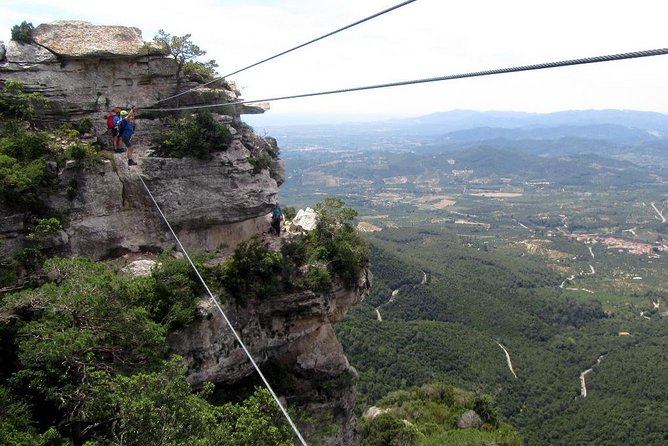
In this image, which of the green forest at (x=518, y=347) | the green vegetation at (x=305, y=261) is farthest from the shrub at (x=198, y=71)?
the green forest at (x=518, y=347)

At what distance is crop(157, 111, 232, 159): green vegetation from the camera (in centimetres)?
1559

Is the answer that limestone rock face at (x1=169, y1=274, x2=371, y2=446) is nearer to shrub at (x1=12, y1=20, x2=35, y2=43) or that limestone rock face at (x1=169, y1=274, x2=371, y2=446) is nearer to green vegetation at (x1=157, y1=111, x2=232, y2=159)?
green vegetation at (x1=157, y1=111, x2=232, y2=159)

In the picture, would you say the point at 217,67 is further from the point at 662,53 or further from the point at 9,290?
the point at 662,53

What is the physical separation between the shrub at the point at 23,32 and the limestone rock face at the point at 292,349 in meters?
10.6

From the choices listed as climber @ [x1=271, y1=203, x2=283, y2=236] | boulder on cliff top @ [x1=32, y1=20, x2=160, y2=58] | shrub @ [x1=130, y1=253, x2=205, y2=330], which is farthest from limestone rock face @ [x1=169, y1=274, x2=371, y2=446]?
boulder on cliff top @ [x1=32, y1=20, x2=160, y2=58]

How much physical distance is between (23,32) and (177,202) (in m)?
7.30

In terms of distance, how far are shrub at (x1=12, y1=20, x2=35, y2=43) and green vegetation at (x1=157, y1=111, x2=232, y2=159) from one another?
5.16 m

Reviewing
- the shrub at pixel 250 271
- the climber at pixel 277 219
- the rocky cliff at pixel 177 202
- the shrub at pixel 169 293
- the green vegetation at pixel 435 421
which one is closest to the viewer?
the shrub at pixel 169 293

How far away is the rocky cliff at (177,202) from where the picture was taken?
1384 centimetres

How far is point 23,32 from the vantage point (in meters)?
14.8

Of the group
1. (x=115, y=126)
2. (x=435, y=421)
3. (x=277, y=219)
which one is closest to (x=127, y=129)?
(x=115, y=126)

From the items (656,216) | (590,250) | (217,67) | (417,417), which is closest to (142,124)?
(217,67)

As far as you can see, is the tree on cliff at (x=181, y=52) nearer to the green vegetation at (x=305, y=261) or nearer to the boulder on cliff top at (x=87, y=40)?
the boulder on cliff top at (x=87, y=40)

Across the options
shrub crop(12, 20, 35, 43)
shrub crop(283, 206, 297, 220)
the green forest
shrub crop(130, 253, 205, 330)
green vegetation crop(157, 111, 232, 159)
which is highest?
shrub crop(12, 20, 35, 43)
